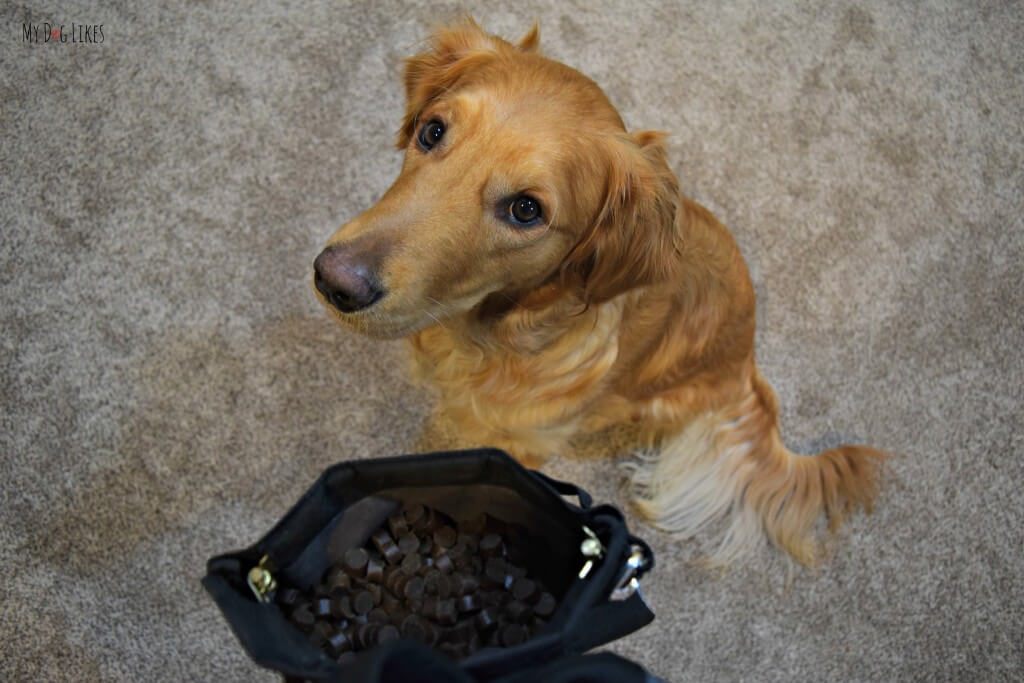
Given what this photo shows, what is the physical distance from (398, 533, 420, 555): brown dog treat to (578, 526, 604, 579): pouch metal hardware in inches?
13.2

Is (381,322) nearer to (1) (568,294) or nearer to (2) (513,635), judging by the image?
(1) (568,294)

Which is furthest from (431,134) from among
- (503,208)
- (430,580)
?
(430,580)

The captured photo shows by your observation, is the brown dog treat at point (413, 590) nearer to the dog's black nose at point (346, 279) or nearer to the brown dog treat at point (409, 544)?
the brown dog treat at point (409, 544)

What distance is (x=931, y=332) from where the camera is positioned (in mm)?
2248

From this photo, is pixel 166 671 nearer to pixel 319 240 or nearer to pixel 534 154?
pixel 319 240

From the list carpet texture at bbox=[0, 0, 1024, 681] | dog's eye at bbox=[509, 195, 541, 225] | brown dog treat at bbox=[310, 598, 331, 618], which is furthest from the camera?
carpet texture at bbox=[0, 0, 1024, 681]

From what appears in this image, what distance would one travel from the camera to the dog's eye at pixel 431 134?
53.1 inches

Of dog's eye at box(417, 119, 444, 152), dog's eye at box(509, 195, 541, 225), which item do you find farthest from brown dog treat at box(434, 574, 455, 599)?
dog's eye at box(417, 119, 444, 152)

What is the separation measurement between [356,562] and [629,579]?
53cm

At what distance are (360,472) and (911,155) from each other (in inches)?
81.7

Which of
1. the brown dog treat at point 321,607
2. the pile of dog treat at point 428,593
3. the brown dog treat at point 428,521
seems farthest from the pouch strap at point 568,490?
the brown dog treat at point 321,607

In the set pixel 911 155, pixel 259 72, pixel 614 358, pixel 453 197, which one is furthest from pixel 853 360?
pixel 259 72

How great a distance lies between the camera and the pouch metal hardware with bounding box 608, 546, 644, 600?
142 cm

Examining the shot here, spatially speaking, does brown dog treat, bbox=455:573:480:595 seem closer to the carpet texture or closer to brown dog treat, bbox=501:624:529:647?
brown dog treat, bbox=501:624:529:647
